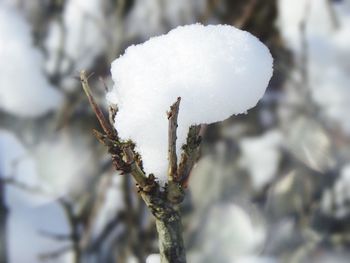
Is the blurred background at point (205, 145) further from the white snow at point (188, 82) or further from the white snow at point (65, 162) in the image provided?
the white snow at point (188, 82)

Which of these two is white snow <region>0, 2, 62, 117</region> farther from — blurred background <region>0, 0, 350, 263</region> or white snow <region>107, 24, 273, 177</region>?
white snow <region>107, 24, 273, 177</region>

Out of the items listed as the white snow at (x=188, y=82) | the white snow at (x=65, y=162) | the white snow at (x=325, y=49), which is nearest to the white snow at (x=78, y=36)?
the white snow at (x=65, y=162)

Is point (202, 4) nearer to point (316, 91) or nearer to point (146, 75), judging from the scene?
point (316, 91)

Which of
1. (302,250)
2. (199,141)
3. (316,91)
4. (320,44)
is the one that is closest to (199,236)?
(302,250)

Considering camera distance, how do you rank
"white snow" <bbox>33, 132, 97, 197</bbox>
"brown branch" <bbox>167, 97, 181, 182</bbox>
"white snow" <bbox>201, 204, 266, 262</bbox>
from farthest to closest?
"white snow" <bbox>201, 204, 266, 262</bbox>
"white snow" <bbox>33, 132, 97, 197</bbox>
"brown branch" <bbox>167, 97, 181, 182</bbox>

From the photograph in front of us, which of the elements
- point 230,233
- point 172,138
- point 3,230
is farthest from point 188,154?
point 230,233

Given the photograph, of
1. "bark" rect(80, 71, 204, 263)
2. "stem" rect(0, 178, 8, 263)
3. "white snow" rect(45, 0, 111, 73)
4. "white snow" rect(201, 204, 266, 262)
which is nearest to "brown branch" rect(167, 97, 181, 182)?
"bark" rect(80, 71, 204, 263)

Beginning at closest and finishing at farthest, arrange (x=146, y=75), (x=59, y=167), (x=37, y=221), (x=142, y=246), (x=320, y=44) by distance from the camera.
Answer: (x=146, y=75)
(x=142, y=246)
(x=37, y=221)
(x=59, y=167)
(x=320, y=44)
